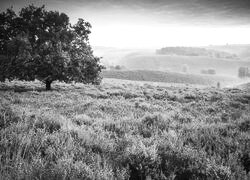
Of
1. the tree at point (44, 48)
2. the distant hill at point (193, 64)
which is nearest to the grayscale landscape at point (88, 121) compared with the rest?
the tree at point (44, 48)

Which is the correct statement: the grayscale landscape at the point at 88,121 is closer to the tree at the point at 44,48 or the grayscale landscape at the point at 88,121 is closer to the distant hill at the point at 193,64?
the tree at the point at 44,48

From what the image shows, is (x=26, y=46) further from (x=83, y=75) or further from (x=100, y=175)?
(x=100, y=175)

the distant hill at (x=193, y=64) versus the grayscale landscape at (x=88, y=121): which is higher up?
the distant hill at (x=193, y=64)

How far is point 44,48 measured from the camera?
16938mm

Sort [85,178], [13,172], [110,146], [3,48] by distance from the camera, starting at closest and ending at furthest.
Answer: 1. [13,172]
2. [85,178]
3. [110,146]
4. [3,48]

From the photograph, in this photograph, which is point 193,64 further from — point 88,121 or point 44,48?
point 88,121

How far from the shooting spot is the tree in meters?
16.3

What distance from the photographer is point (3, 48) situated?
17.6 meters

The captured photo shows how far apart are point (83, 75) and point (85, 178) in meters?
16.1

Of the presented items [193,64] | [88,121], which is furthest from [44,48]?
[193,64]

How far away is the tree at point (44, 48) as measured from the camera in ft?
53.6

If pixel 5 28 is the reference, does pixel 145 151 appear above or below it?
below

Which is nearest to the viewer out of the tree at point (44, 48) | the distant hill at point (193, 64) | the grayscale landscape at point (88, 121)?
the grayscale landscape at point (88, 121)

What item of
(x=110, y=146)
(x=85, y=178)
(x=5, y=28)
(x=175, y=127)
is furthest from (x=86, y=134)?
(x=5, y=28)
